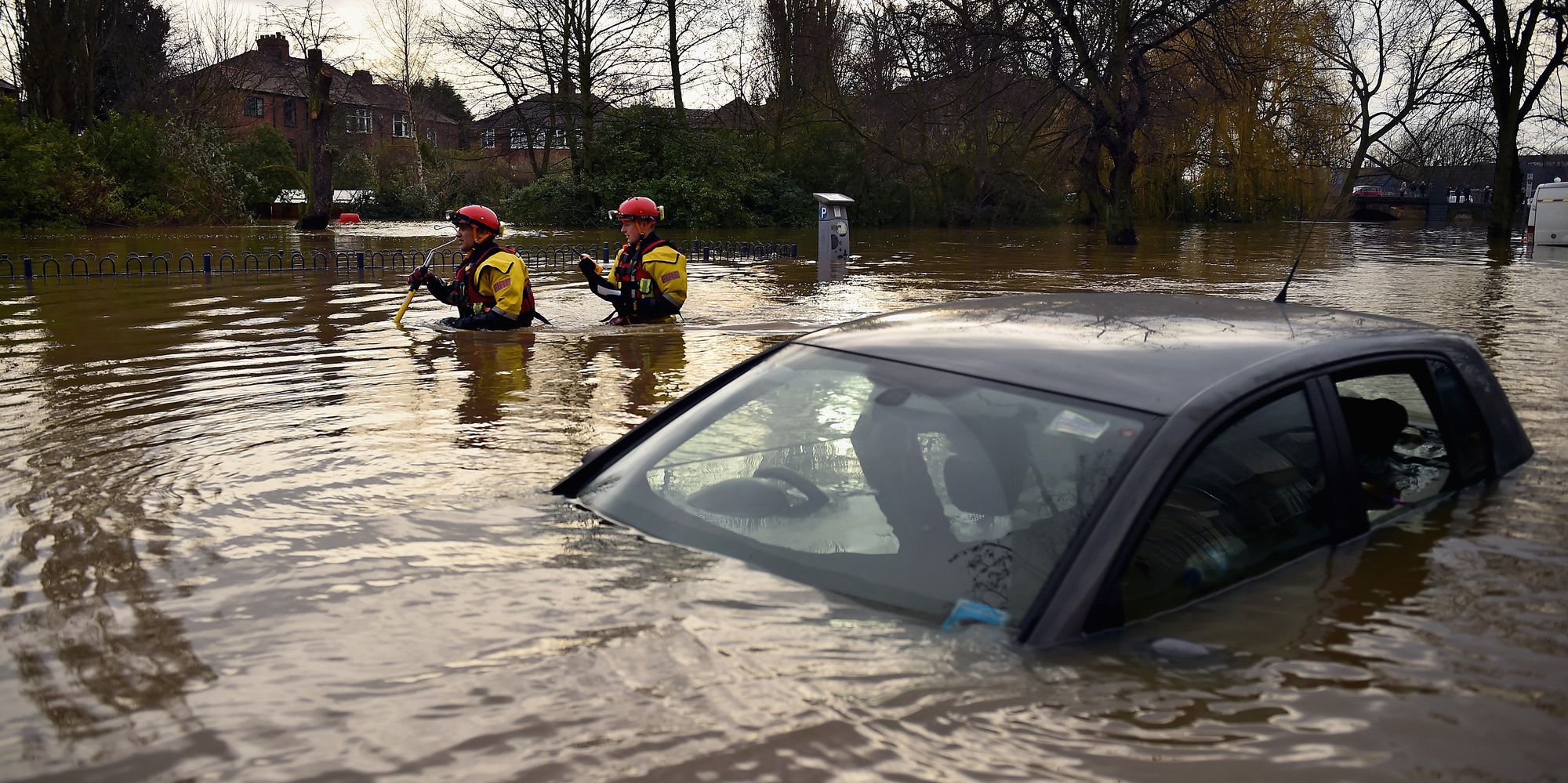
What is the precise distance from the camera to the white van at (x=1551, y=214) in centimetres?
2845

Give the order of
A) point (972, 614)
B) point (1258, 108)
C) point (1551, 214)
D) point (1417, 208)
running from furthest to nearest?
point (1417, 208) → point (1258, 108) → point (1551, 214) → point (972, 614)

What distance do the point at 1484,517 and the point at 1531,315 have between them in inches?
412

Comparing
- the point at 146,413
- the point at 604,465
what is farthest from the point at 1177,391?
the point at 146,413

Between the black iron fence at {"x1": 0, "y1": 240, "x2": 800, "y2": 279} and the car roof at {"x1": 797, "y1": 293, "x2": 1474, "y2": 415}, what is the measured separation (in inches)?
502

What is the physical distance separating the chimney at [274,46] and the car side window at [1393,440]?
68157 millimetres

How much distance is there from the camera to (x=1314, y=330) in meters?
4.03

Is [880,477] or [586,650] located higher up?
[880,477]

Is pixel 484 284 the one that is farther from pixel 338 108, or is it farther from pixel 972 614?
pixel 338 108

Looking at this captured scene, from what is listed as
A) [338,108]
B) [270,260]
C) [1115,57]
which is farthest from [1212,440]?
[338,108]

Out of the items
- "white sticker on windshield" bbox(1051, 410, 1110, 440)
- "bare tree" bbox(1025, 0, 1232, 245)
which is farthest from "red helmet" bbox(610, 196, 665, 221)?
"bare tree" bbox(1025, 0, 1232, 245)

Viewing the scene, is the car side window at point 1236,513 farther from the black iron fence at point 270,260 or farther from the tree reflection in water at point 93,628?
the black iron fence at point 270,260

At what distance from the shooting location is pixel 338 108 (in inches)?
2650

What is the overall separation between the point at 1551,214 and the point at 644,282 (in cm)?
2435

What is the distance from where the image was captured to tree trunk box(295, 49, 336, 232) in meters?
38.3
